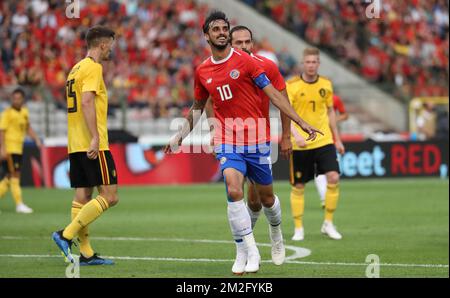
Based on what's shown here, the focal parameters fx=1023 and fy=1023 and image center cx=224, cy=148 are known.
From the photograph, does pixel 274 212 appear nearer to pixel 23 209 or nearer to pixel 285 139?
pixel 285 139

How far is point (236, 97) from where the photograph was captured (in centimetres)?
1060

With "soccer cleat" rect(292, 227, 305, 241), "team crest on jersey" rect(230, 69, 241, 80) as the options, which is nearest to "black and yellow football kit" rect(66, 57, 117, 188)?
"team crest on jersey" rect(230, 69, 241, 80)

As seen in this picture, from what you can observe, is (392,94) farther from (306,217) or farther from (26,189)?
(306,217)

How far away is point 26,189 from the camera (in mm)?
26438

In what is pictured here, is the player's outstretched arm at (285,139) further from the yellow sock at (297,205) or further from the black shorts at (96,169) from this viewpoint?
the yellow sock at (297,205)

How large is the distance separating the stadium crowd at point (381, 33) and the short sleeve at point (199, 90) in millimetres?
24049

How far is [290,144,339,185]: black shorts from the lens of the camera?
14.7 m

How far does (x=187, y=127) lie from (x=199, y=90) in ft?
1.58

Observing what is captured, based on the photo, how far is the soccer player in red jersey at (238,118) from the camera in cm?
1046

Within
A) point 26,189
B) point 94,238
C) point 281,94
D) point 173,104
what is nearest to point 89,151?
point 281,94

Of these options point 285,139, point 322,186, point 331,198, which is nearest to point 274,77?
point 285,139

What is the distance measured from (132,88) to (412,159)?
822 centimetres

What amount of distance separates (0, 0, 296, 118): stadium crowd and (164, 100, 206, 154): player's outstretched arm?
17516 millimetres

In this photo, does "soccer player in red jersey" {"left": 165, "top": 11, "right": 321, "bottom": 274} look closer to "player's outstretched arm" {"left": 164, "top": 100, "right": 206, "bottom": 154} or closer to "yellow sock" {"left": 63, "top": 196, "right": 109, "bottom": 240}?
"player's outstretched arm" {"left": 164, "top": 100, "right": 206, "bottom": 154}
